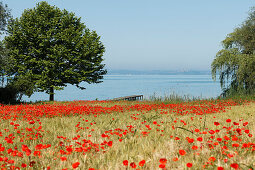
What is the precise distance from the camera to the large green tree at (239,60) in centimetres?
2292

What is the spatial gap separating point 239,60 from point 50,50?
19.6 m

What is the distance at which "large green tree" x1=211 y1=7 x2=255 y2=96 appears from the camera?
2292 cm

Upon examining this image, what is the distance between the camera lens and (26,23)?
23922mm

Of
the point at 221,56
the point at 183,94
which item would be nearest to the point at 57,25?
the point at 183,94

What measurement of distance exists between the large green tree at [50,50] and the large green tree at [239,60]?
13908mm

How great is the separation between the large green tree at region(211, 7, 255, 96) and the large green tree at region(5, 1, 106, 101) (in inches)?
548

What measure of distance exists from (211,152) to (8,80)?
72.9 ft

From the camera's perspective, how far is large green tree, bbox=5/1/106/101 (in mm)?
23219

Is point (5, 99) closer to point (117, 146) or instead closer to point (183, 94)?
point (183, 94)

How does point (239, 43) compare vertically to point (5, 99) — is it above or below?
above

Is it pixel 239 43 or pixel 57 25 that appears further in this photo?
pixel 239 43

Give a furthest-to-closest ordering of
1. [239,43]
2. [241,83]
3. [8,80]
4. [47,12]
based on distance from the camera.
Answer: [239,43], [47,12], [241,83], [8,80]

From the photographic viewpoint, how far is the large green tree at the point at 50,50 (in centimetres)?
2322

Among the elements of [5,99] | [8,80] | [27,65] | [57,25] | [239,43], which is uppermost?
[57,25]
